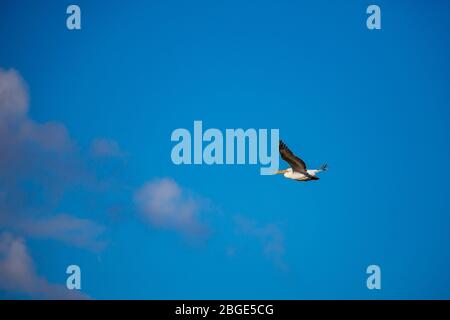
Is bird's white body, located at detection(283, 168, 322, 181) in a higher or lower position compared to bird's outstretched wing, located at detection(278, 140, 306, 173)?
lower

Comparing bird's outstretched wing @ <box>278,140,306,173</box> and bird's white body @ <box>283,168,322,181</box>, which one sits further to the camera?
bird's white body @ <box>283,168,322,181</box>

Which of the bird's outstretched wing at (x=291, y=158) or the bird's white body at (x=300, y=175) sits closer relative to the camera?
the bird's outstretched wing at (x=291, y=158)

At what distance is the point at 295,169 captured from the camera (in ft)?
104

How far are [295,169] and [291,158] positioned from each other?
1104 mm

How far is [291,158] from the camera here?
30797 mm

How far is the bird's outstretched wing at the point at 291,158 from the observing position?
1200 inches

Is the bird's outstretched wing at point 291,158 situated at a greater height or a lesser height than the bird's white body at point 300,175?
greater

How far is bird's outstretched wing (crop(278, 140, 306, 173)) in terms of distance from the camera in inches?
1200

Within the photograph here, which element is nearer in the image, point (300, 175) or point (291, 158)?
point (291, 158)
